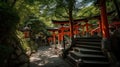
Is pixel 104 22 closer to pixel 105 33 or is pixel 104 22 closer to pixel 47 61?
pixel 105 33

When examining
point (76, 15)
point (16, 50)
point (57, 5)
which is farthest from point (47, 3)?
point (16, 50)

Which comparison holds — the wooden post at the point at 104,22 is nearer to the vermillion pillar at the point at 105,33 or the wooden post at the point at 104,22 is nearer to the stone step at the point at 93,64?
the vermillion pillar at the point at 105,33

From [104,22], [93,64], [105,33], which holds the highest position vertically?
[104,22]

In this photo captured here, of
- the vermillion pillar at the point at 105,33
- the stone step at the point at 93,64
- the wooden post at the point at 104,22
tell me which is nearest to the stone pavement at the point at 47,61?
the stone step at the point at 93,64

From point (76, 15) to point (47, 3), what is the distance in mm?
4754

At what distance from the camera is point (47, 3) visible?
521 inches

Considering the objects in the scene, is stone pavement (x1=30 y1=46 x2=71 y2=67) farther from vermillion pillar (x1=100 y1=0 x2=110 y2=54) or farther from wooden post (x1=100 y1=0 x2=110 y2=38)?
wooden post (x1=100 y1=0 x2=110 y2=38)

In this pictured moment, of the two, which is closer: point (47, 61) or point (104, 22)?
point (104, 22)

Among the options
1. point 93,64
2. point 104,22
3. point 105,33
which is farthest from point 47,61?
point 104,22

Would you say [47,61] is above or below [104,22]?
below

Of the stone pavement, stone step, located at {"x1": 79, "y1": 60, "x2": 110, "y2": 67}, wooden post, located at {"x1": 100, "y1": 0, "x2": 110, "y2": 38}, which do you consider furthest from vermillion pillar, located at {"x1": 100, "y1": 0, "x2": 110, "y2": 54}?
the stone pavement

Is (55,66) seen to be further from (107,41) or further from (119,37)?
(119,37)

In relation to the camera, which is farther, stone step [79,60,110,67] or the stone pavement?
the stone pavement

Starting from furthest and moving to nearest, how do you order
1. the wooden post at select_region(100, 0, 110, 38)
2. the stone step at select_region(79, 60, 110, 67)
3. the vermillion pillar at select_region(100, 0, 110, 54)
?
the wooden post at select_region(100, 0, 110, 38)
the vermillion pillar at select_region(100, 0, 110, 54)
the stone step at select_region(79, 60, 110, 67)
